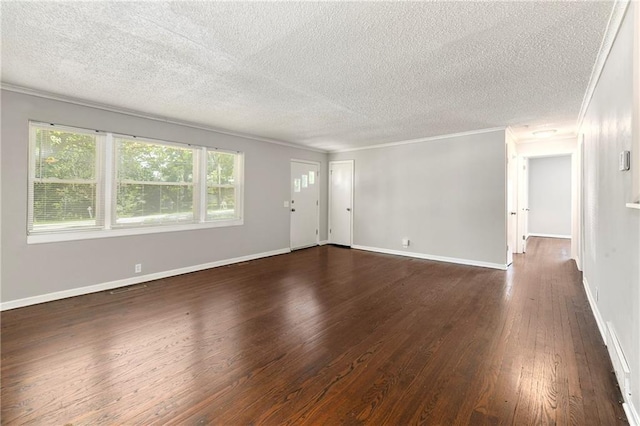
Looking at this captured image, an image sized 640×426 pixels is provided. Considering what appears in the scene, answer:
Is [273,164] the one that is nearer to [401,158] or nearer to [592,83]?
[401,158]

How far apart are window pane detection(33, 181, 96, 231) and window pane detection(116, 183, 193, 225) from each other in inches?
12.8

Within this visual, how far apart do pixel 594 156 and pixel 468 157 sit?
2195 millimetres

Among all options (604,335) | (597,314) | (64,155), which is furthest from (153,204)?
(597,314)

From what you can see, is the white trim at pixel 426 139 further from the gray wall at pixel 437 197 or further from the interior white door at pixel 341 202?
the interior white door at pixel 341 202

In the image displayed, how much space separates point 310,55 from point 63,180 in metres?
3.30

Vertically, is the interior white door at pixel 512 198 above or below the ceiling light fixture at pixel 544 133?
below

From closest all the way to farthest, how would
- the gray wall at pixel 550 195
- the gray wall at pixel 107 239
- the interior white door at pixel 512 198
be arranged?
the gray wall at pixel 107 239
the interior white door at pixel 512 198
the gray wall at pixel 550 195

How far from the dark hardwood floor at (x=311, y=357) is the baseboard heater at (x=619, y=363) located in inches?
3.3

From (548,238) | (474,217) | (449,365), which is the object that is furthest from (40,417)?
(548,238)

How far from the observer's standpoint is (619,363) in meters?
1.89

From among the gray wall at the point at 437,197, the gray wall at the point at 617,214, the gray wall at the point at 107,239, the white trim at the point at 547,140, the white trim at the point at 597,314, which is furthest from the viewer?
the white trim at the point at 547,140

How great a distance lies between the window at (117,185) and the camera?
3398 millimetres

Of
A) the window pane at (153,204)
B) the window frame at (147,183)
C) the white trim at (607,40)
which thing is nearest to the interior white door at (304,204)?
the window frame at (147,183)

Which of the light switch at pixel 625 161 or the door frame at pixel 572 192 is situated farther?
the door frame at pixel 572 192
